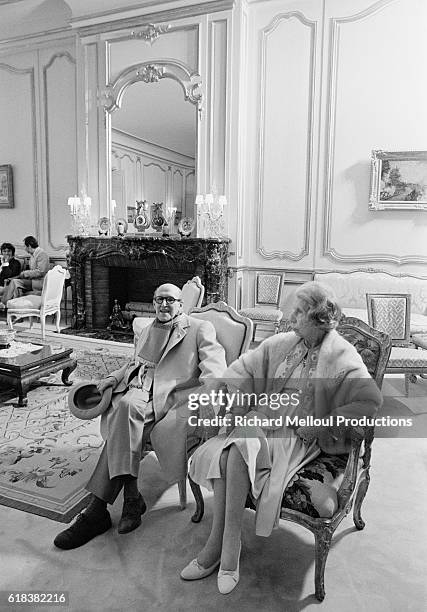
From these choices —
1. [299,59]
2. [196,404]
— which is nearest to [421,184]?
[299,59]

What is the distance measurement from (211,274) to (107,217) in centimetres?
145

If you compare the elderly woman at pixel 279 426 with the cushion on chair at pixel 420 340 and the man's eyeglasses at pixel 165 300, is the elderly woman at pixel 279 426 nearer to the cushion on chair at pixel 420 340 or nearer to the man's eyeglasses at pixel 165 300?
the man's eyeglasses at pixel 165 300

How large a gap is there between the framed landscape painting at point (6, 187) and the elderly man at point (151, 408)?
499cm

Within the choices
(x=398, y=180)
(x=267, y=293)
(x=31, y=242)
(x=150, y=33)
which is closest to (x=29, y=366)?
(x=267, y=293)

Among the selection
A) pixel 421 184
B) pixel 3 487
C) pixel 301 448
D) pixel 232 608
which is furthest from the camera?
pixel 421 184

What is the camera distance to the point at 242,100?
482 cm

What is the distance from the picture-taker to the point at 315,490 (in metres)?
1.61

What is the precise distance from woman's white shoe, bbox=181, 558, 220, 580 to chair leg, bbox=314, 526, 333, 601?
33 centimetres

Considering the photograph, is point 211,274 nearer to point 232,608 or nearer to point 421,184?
point 421,184

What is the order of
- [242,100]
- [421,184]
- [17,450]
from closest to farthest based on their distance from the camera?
[17,450] < [421,184] < [242,100]

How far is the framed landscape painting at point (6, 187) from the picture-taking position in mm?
6406

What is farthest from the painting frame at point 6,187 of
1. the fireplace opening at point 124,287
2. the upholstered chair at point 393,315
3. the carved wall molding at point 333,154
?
the upholstered chair at point 393,315

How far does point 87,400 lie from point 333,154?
3.55m

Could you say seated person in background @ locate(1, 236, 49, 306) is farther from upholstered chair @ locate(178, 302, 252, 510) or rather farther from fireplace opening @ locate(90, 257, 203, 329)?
upholstered chair @ locate(178, 302, 252, 510)
